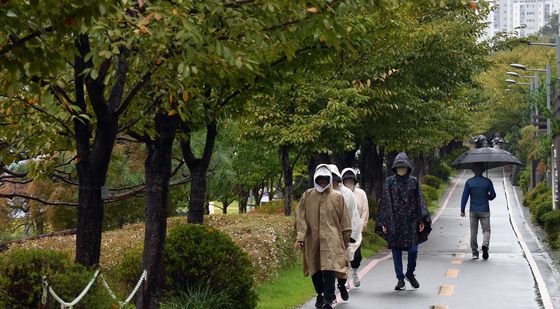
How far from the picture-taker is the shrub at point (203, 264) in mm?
11102

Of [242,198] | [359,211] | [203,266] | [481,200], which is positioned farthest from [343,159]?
[242,198]

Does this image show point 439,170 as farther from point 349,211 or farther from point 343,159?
point 349,211

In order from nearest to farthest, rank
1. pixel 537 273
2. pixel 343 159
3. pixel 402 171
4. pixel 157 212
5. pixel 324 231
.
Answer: pixel 157 212 → pixel 324 231 → pixel 402 171 → pixel 537 273 → pixel 343 159

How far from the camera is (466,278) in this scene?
16672mm

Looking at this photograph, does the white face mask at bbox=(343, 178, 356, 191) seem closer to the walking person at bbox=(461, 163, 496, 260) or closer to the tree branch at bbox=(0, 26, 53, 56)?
the walking person at bbox=(461, 163, 496, 260)

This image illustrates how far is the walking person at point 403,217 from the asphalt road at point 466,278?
1.76ft

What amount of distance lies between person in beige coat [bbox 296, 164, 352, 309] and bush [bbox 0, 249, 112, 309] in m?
4.47

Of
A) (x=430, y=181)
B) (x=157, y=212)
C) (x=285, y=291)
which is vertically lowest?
(x=285, y=291)

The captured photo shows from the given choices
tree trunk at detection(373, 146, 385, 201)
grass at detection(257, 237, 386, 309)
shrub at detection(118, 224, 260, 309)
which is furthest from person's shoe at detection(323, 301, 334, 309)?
tree trunk at detection(373, 146, 385, 201)

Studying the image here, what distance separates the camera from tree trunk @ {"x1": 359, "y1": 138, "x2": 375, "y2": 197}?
33.1 m

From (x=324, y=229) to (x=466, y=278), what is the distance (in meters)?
4.95

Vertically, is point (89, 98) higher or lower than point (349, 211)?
higher

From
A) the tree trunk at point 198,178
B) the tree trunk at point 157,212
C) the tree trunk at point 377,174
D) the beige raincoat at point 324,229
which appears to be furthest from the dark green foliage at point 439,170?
the tree trunk at point 157,212

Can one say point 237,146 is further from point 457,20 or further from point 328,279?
point 328,279
